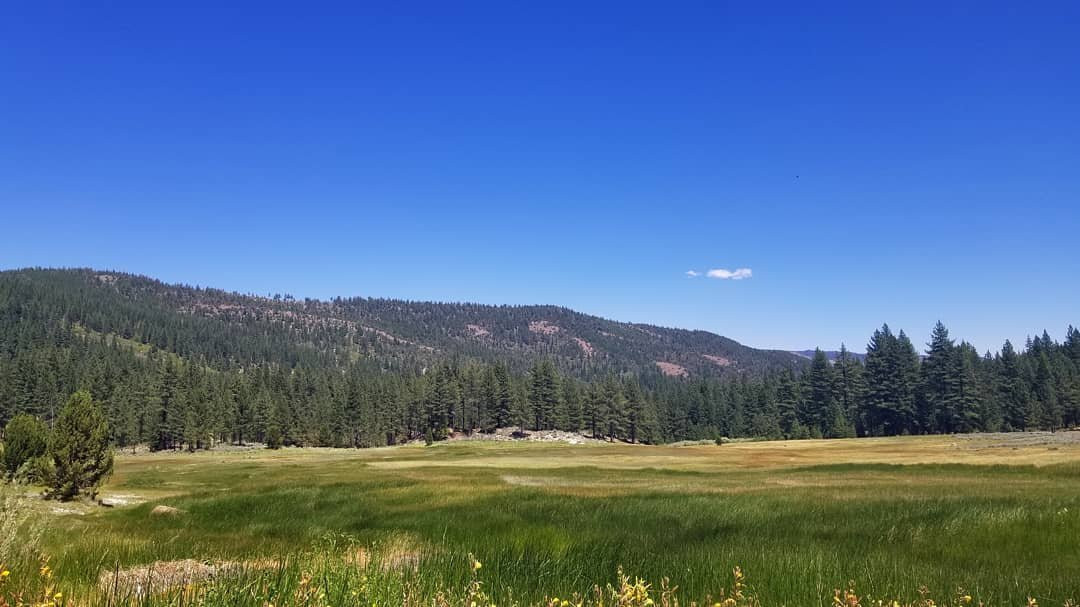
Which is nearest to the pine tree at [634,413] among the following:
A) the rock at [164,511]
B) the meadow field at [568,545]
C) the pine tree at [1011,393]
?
the pine tree at [1011,393]

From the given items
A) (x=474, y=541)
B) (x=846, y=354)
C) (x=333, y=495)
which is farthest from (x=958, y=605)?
(x=846, y=354)

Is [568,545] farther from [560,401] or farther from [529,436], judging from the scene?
[560,401]

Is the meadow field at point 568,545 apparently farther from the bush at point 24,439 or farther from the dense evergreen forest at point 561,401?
the dense evergreen forest at point 561,401

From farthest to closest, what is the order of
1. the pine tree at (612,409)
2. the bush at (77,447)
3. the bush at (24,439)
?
the pine tree at (612,409)
the bush at (24,439)
the bush at (77,447)

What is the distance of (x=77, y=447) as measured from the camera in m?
30.0

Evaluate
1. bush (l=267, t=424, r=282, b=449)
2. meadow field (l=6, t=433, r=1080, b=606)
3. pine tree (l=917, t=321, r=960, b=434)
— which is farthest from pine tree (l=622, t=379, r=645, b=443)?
meadow field (l=6, t=433, r=1080, b=606)

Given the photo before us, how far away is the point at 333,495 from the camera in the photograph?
2789 centimetres

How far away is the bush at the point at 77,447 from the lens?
29.5 meters

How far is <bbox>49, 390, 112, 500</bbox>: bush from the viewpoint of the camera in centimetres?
2948

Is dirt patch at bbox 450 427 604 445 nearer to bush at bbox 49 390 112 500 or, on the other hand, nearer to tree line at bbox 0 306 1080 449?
tree line at bbox 0 306 1080 449

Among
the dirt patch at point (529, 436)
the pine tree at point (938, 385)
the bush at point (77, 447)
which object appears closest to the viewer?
the bush at point (77, 447)

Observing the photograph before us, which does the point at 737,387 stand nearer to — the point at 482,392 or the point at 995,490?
the point at 482,392

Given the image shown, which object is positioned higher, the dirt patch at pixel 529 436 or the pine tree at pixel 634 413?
the pine tree at pixel 634 413

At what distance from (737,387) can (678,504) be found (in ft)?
485
